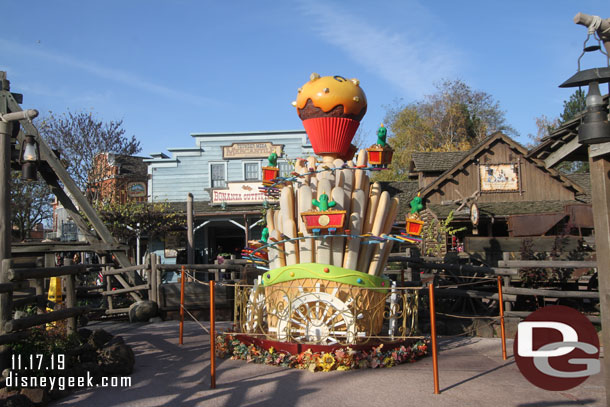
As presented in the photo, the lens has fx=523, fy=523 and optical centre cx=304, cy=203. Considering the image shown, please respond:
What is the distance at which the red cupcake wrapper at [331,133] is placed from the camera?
26.0ft

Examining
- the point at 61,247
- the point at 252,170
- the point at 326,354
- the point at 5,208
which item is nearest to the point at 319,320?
the point at 326,354

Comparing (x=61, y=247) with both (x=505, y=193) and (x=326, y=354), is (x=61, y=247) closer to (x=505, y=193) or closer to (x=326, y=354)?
(x=326, y=354)

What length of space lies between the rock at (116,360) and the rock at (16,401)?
1319 millimetres

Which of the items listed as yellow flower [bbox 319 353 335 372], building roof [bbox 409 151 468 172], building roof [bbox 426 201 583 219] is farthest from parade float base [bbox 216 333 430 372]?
building roof [bbox 409 151 468 172]

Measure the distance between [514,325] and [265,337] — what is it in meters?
4.75

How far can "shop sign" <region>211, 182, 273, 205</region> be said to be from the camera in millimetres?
21734

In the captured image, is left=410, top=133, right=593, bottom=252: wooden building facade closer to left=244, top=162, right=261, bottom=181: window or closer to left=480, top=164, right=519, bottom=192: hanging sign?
left=480, top=164, right=519, bottom=192: hanging sign

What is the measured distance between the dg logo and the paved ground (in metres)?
0.15

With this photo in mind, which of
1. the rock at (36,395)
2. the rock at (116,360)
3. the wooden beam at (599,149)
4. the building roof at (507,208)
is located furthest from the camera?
the building roof at (507,208)

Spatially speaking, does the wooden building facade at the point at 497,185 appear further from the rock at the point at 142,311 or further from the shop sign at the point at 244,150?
the rock at the point at 142,311

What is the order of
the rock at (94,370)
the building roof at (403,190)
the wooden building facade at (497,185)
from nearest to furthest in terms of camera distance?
the rock at (94,370), the wooden building facade at (497,185), the building roof at (403,190)

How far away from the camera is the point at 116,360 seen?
6285 mm

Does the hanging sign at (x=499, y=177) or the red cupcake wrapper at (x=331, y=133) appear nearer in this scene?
the red cupcake wrapper at (x=331, y=133)

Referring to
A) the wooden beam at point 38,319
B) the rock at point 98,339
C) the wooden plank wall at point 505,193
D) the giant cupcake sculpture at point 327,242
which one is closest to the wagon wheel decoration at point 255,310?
the giant cupcake sculpture at point 327,242
